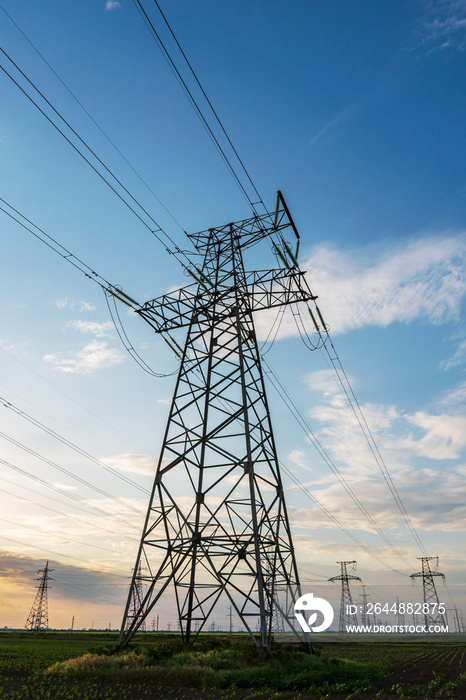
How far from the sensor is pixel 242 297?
79.4ft

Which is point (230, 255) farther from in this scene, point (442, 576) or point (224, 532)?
point (442, 576)

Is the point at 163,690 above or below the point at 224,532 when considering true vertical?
below

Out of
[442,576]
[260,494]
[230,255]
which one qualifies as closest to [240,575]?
[260,494]

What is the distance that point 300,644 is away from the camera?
20156mm

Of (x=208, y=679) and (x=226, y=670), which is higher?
(x=226, y=670)

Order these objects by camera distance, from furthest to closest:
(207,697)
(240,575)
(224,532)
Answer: (224,532) < (240,575) < (207,697)

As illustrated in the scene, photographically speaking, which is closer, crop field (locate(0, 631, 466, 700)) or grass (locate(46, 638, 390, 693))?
crop field (locate(0, 631, 466, 700))

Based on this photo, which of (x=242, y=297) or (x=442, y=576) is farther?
(x=442, y=576)

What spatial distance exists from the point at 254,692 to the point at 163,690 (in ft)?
Result: 9.93

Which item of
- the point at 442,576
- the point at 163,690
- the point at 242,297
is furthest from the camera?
the point at 442,576

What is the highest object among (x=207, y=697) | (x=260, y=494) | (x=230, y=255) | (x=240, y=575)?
(x=230, y=255)

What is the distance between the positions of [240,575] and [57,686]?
23.5ft

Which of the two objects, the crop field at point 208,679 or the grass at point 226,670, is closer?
the crop field at point 208,679

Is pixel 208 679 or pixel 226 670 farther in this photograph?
pixel 226 670
